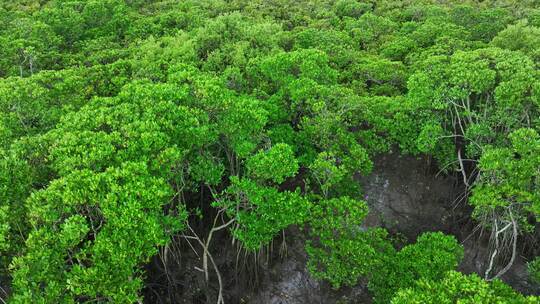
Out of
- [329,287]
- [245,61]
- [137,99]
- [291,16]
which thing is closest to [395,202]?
[329,287]

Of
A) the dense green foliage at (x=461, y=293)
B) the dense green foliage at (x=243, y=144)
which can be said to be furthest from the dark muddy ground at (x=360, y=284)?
the dense green foliage at (x=461, y=293)

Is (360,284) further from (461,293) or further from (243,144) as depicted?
(243,144)

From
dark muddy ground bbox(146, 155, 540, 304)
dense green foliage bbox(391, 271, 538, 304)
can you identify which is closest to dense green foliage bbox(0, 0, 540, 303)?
dense green foliage bbox(391, 271, 538, 304)

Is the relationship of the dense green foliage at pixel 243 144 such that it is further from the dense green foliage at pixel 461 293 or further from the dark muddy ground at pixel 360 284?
the dark muddy ground at pixel 360 284

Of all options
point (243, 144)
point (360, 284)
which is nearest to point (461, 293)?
point (243, 144)

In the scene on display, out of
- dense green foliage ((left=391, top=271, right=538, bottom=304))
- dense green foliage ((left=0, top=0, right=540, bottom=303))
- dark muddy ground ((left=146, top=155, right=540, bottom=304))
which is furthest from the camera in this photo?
dark muddy ground ((left=146, top=155, right=540, bottom=304))

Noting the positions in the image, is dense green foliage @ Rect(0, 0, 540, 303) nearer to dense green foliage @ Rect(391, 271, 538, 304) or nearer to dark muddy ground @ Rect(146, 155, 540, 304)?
dense green foliage @ Rect(391, 271, 538, 304)
